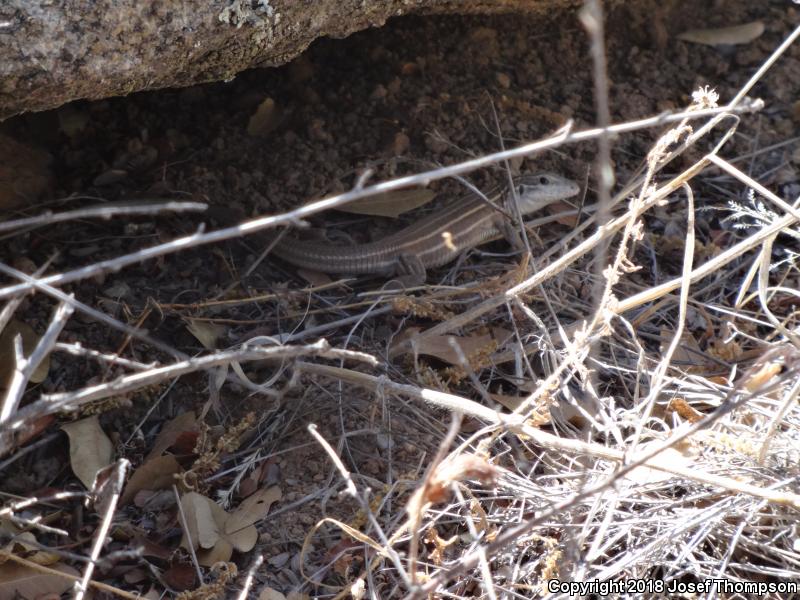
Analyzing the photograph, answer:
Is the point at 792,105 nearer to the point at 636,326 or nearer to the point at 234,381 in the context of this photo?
the point at 636,326

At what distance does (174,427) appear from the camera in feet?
8.73

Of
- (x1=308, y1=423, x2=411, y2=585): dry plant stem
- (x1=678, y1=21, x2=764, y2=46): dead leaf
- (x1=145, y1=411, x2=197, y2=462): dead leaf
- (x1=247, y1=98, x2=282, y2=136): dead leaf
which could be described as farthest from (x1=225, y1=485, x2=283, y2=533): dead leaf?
(x1=678, y1=21, x2=764, y2=46): dead leaf

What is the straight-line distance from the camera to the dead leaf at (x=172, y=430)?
2.61 m

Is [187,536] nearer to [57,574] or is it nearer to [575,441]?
[57,574]

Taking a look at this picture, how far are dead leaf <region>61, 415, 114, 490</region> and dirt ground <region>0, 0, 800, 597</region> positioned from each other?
4 cm

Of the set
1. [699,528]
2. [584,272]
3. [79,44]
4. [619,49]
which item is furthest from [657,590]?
[619,49]

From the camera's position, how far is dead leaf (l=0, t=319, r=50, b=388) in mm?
2566

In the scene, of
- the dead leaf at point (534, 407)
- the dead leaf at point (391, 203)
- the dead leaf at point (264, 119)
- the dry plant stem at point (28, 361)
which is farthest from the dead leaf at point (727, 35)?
the dry plant stem at point (28, 361)

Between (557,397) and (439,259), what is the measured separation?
0.95 m

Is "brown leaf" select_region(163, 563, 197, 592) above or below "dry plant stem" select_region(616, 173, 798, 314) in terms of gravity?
below

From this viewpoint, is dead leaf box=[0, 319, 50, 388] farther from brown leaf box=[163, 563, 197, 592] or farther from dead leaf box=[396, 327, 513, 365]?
dead leaf box=[396, 327, 513, 365]

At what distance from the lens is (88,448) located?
2.56m

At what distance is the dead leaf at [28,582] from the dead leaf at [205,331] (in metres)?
0.85

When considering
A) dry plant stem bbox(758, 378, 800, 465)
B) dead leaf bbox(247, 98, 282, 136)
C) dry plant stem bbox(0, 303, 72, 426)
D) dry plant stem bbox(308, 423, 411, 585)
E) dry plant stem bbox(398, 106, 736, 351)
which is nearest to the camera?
dry plant stem bbox(0, 303, 72, 426)
